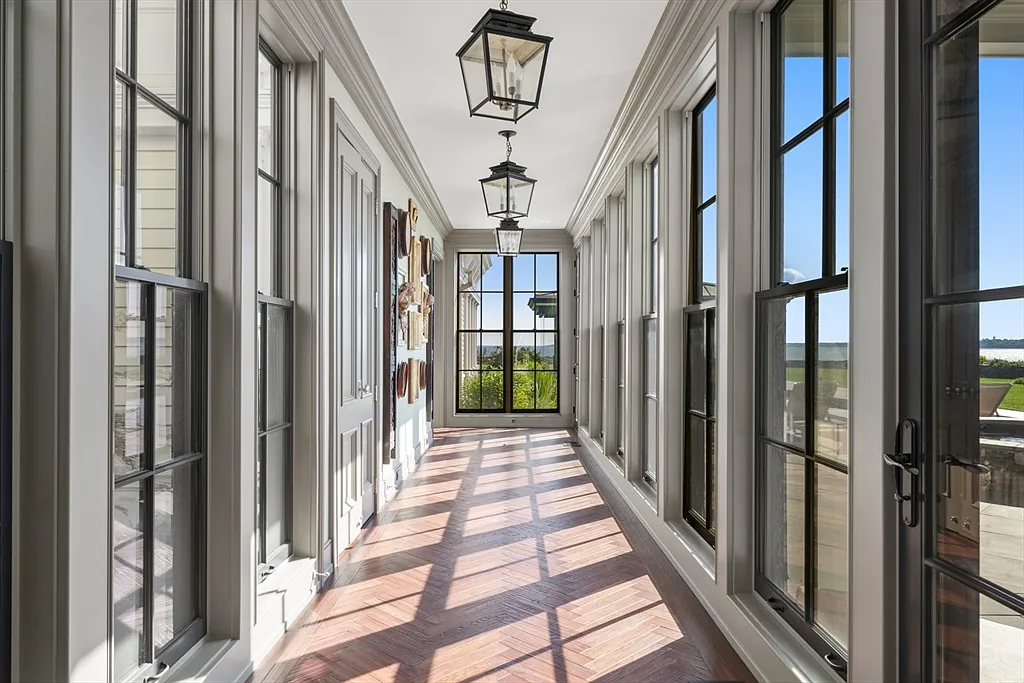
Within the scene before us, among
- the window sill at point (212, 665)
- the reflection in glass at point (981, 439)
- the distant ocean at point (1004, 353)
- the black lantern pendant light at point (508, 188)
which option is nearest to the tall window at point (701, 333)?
the black lantern pendant light at point (508, 188)

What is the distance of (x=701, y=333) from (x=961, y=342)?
6.94 ft

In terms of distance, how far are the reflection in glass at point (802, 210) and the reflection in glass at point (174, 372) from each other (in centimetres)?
214

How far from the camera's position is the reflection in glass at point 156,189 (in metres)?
1.97

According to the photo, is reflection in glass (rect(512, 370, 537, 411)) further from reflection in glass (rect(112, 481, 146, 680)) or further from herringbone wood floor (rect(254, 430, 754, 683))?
reflection in glass (rect(112, 481, 146, 680))

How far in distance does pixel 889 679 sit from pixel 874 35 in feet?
5.38

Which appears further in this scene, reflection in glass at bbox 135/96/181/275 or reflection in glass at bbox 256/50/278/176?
reflection in glass at bbox 256/50/278/176

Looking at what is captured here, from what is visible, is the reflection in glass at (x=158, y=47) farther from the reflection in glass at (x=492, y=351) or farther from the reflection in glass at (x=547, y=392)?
the reflection in glass at (x=547, y=392)

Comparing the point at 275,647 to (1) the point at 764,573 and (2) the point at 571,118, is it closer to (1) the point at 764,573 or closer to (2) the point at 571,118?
(1) the point at 764,573

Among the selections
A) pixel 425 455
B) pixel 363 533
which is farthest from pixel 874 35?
pixel 425 455

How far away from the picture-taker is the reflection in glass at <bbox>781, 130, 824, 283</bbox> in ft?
7.45

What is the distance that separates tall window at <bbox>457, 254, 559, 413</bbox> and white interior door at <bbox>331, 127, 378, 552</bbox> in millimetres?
5499

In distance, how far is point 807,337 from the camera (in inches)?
91.4

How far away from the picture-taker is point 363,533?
4.42 metres

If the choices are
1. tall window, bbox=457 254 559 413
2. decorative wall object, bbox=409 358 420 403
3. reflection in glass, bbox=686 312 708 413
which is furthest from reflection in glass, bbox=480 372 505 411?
reflection in glass, bbox=686 312 708 413
